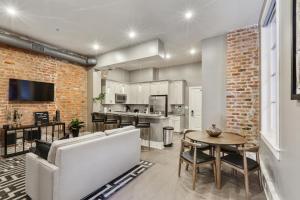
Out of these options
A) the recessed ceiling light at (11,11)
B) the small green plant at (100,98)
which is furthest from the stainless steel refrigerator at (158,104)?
the recessed ceiling light at (11,11)

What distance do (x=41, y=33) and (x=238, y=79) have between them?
5.12 metres

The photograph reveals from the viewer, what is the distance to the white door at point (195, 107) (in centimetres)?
650

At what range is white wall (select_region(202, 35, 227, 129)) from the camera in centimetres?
387

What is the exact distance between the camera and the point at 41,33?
4043 mm

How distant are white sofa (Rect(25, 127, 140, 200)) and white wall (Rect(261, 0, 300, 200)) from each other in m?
2.13

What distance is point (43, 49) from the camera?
4.45 m

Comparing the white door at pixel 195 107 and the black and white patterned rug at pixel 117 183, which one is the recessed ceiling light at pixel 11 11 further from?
the white door at pixel 195 107

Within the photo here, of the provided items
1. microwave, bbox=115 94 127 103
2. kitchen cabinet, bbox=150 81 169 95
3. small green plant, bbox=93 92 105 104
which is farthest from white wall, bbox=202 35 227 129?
microwave, bbox=115 94 127 103

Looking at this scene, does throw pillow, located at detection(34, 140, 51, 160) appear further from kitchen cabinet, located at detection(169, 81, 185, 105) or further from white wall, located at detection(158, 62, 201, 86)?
white wall, located at detection(158, 62, 201, 86)

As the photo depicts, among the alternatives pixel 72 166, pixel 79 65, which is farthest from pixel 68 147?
pixel 79 65

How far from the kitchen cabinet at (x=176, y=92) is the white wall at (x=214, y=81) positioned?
2693 millimetres

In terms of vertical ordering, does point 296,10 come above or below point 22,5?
below

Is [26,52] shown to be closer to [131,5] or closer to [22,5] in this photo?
[22,5]

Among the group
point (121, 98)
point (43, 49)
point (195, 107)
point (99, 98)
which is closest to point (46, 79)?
point (43, 49)
